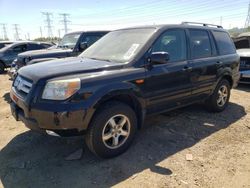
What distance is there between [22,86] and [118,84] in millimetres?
1304

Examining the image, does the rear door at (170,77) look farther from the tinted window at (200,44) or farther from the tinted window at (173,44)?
the tinted window at (200,44)

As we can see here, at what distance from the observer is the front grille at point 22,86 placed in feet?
11.1

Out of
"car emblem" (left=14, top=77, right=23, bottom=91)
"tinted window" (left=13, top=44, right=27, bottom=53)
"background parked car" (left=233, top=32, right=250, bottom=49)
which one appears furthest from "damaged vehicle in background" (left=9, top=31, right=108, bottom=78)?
"background parked car" (left=233, top=32, right=250, bottom=49)

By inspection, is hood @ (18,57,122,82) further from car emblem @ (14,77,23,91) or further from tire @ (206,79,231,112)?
tire @ (206,79,231,112)

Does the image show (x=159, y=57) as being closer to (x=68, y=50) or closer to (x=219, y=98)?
(x=219, y=98)

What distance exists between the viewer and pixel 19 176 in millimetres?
3242

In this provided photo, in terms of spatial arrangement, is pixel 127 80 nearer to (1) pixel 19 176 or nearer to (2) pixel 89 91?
(2) pixel 89 91

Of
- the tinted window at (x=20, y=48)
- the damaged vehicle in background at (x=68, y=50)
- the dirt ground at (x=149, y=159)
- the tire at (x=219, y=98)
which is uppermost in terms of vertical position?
the damaged vehicle in background at (x=68, y=50)

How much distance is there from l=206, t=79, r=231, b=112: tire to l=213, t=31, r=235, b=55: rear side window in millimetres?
638

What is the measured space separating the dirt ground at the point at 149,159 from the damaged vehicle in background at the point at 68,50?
3443mm

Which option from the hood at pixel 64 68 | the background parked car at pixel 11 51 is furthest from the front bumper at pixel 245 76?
the background parked car at pixel 11 51

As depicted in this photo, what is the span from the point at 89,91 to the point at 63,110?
39cm

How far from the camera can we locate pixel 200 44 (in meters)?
4.94

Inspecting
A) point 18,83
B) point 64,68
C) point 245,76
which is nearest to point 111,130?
point 64,68
